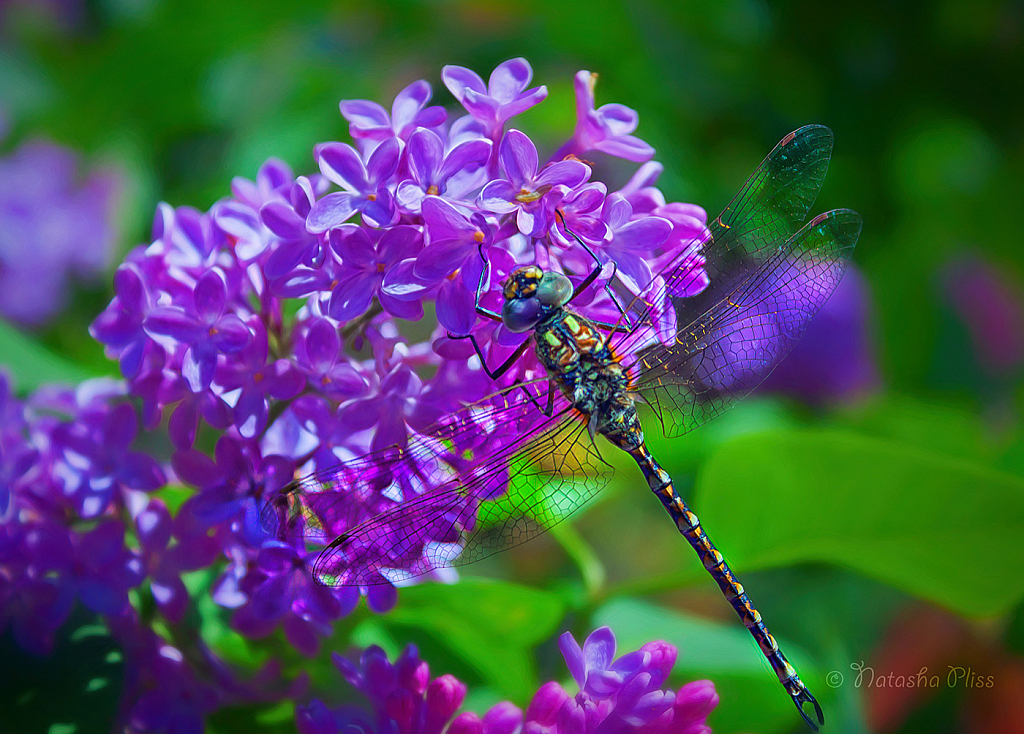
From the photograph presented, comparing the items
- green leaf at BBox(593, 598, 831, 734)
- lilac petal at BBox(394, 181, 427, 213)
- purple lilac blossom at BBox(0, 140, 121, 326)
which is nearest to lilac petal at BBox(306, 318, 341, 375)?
lilac petal at BBox(394, 181, 427, 213)

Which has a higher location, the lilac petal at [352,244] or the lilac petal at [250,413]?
the lilac petal at [352,244]

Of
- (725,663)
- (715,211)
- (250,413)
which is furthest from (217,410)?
(715,211)

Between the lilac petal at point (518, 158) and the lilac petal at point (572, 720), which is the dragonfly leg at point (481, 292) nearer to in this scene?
the lilac petal at point (518, 158)

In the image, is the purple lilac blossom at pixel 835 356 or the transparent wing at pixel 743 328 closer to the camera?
the transparent wing at pixel 743 328

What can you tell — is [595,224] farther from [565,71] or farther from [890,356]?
[890,356]

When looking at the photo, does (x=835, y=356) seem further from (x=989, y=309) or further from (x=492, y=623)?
(x=492, y=623)

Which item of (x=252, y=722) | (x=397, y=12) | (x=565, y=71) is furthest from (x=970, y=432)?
(x=397, y=12)

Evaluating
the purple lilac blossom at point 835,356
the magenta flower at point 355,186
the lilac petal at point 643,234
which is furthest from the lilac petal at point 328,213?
the purple lilac blossom at point 835,356
